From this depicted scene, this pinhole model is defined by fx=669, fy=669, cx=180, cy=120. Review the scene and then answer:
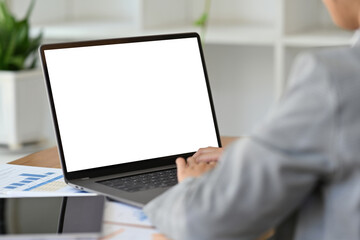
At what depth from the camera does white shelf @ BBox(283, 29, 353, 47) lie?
2428mm

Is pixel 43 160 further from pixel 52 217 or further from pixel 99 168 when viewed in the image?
pixel 52 217

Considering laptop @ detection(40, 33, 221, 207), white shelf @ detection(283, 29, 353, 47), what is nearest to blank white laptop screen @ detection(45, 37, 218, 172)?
laptop @ detection(40, 33, 221, 207)

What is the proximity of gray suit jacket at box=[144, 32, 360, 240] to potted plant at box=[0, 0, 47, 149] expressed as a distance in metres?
2.38

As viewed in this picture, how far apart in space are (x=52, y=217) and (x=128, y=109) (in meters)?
0.34

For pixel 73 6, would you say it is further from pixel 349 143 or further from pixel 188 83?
pixel 349 143

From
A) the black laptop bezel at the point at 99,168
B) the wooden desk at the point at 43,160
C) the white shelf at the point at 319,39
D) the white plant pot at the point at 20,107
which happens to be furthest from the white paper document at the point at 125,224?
the white plant pot at the point at 20,107

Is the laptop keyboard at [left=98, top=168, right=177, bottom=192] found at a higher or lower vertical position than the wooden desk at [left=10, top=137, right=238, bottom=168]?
lower

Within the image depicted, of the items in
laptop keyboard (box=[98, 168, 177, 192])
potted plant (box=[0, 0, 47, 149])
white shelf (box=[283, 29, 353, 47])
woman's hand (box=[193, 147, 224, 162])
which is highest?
potted plant (box=[0, 0, 47, 149])

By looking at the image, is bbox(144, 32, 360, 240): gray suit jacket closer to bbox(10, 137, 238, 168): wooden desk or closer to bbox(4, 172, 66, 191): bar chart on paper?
bbox(4, 172, 66, 191): bar chart on paper

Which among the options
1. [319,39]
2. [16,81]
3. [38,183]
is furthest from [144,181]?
[16,81]

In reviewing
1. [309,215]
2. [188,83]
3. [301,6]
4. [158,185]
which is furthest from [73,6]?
[309,215]

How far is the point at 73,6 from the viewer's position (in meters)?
3.34

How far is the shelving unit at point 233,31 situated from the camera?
2586 mm

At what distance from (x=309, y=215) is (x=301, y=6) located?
6.50 feet
